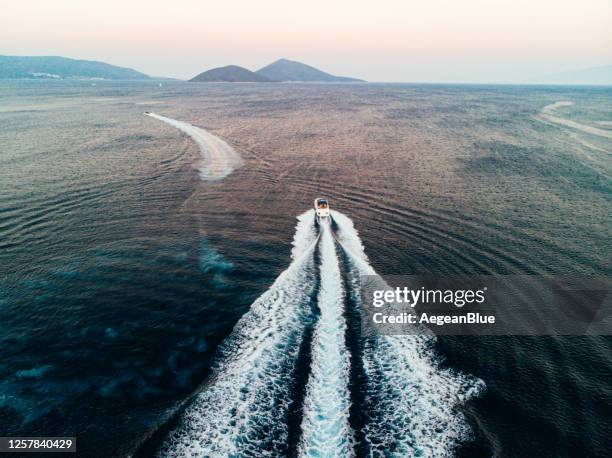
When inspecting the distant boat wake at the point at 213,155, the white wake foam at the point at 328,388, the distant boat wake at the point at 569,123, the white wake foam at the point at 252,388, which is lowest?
the white wake foam at the point at 252,388

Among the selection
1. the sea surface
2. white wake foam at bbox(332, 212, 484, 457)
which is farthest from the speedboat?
white wake foam at bbox(332, 212, 484, 457)

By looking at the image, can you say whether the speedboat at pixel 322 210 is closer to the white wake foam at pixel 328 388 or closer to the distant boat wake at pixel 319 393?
the white wake foam at pixel 328 388

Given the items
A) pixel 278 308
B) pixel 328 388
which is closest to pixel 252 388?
pixel 328 388

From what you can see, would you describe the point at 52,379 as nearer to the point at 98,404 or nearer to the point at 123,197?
the point at 98,404

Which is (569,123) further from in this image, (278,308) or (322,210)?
(278,308)

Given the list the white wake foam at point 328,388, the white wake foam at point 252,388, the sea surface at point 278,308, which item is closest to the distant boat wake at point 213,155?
the sea surface at point 278,308

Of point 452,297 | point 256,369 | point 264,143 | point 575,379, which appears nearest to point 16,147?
point 264,143
